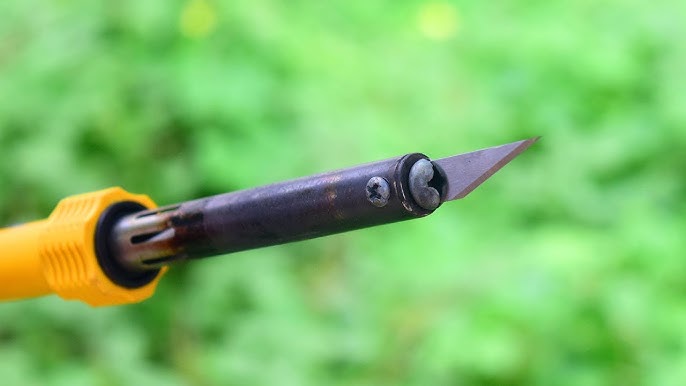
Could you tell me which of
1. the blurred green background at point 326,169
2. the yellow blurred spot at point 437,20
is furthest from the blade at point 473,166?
the yellow blurred spot at point 437,20

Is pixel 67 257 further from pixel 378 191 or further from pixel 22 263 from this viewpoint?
pixel 378 191

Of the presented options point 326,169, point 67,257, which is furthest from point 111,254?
point 326,169

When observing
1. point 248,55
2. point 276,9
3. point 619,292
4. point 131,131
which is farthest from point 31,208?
point 619,292

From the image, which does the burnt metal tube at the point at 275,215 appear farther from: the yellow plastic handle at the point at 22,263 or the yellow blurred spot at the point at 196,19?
the yellow blurred spot at the point at 196,19

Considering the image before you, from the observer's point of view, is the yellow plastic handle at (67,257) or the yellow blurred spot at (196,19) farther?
the yellow blurred spot at (196,19)

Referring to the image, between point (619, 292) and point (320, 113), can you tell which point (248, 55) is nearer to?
point (320, 113)

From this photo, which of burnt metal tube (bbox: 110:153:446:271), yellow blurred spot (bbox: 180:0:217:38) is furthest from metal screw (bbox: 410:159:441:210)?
A: yellow blurred spot (bbox: 180:0:217:38)

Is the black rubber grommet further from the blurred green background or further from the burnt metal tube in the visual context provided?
the blurred green background
